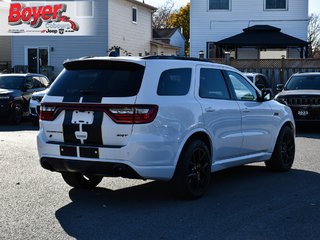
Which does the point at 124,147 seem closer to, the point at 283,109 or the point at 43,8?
the point at 283,109

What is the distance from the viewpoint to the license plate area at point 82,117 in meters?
6.38

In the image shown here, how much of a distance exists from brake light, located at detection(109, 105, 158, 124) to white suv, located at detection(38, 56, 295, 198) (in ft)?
0.04

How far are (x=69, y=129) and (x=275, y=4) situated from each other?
1179 inches

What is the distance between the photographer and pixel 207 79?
746 cm

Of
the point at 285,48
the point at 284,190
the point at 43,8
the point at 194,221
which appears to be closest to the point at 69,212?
the point at 194,221

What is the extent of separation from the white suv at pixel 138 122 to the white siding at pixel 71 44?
89.9 ft

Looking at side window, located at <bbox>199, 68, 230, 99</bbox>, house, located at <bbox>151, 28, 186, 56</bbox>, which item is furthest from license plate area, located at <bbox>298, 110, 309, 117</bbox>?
house, located at <bbox>151, 28, 186, 56</bbox>

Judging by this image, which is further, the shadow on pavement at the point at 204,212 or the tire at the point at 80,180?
the tire at the point at 80,180

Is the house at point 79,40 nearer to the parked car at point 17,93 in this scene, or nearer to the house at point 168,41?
the house at point 168,41

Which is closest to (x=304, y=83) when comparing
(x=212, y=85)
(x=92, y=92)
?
(x=212, y=85)

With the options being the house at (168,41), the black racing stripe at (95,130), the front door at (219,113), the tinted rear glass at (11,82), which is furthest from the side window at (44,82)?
the house at (168,41)

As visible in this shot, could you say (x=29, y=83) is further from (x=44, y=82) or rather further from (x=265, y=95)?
(x=265, y=95)

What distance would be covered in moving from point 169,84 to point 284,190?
231cm

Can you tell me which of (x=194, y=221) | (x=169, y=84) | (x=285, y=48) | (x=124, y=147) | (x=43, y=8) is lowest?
(x=194, y=221)
